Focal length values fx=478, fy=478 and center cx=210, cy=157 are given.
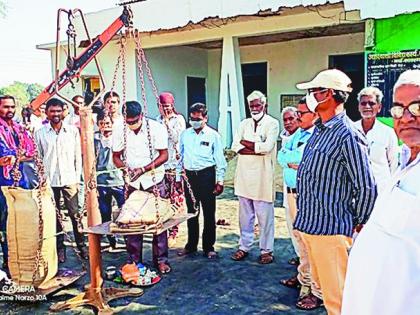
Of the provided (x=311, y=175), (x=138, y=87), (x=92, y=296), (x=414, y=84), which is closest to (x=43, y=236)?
(x=92, y=296)

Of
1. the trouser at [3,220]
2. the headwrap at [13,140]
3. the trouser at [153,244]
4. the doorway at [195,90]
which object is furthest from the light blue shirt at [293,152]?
the doorway at [195,90]

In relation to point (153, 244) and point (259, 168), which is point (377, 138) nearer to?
point (259, 168)

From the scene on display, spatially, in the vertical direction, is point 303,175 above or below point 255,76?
below

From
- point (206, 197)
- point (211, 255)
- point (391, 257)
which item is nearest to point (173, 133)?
point (206, 197)

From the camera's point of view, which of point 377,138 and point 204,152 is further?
point 204,152

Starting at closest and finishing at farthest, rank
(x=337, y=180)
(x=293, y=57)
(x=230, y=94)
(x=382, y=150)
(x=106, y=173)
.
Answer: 1. (x=337, y=180)
2. (x=382, y=150)
3. (x=106, y=173)
4. (x=230, y=94)
5. (x=293, y=57)

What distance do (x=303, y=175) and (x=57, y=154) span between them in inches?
118

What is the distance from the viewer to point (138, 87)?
→ 38.8 ft

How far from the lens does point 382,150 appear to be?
4.13 metres

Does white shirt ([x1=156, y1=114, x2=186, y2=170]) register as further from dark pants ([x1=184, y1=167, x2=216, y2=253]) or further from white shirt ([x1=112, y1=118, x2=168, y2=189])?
white shirt ([x1=112, y1=118, x2=168, y2=189])

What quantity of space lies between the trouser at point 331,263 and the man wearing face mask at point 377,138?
135 centimetres

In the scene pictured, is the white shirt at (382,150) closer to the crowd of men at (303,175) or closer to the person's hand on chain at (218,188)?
the crowd of men at (303,175)

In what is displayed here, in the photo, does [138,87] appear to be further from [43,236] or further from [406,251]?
[406,251]

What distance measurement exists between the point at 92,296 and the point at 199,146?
1.88 meters
